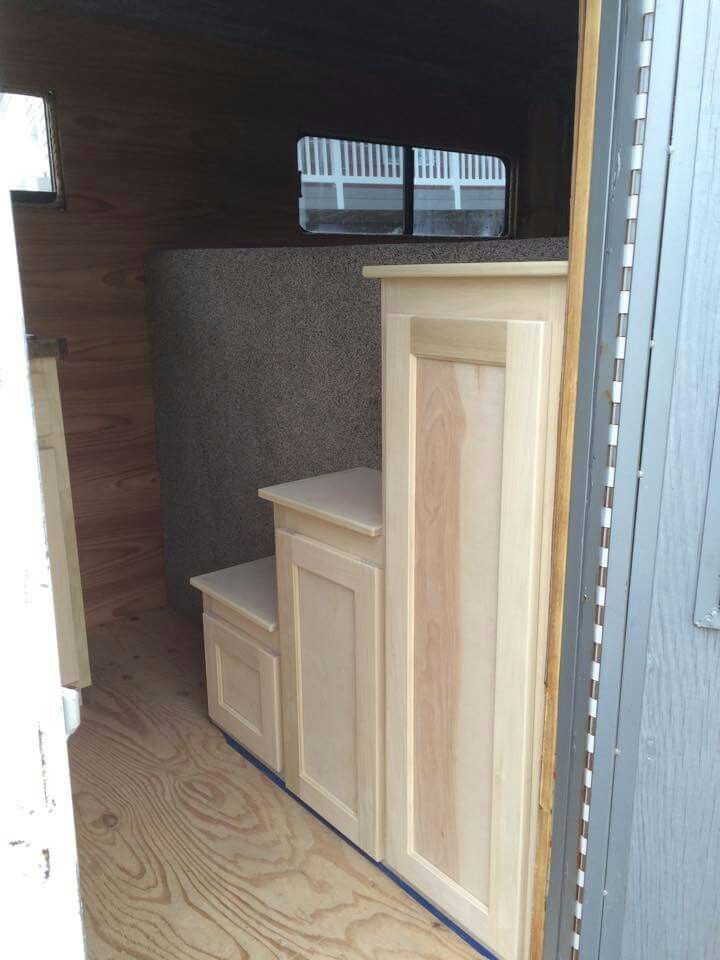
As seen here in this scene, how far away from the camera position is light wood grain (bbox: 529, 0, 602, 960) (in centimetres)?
98

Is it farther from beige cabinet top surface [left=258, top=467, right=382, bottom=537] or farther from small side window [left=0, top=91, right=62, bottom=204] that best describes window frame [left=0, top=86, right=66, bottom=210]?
beige cabinet top surface [left=258, top=467, right=382, bottom=537]

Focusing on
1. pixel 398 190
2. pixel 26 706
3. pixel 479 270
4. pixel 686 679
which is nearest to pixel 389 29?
pixel 398 190

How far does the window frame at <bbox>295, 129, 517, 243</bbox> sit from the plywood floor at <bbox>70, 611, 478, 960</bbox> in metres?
2.08

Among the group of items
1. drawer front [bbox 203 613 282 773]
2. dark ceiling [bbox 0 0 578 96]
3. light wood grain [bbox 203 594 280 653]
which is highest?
dark ceiling [bbox 0 0 578 96]

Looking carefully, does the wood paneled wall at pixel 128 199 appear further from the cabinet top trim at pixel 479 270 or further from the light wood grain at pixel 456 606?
the light wood grain at pixel 456 606

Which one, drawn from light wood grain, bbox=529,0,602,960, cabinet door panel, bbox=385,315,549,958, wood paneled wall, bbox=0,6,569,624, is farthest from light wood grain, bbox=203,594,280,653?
wood paneled wall, bbox=0,6,569,624

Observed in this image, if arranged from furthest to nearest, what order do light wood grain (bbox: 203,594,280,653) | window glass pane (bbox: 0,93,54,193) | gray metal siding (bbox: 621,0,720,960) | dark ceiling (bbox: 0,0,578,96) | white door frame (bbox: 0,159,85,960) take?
dark ceiling (bbox: 0,0,578,96), window glass pane (bbox: 0,93,54,193), light wood grain (bbox: 203,594,280,653), gray metal siding (bbox: 621,0,720,960), white door frame (bbox: 0,159,85,960)

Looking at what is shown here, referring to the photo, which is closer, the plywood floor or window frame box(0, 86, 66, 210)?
the plywood floor

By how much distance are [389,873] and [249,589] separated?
77 centimetres

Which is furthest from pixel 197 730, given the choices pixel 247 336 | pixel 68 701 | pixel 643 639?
pixel 68 701

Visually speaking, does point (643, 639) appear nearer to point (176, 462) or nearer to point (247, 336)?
point (247, 336)

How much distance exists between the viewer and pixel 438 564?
1.37 m

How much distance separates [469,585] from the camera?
132cm

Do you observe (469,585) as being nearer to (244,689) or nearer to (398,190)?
(244,689)
